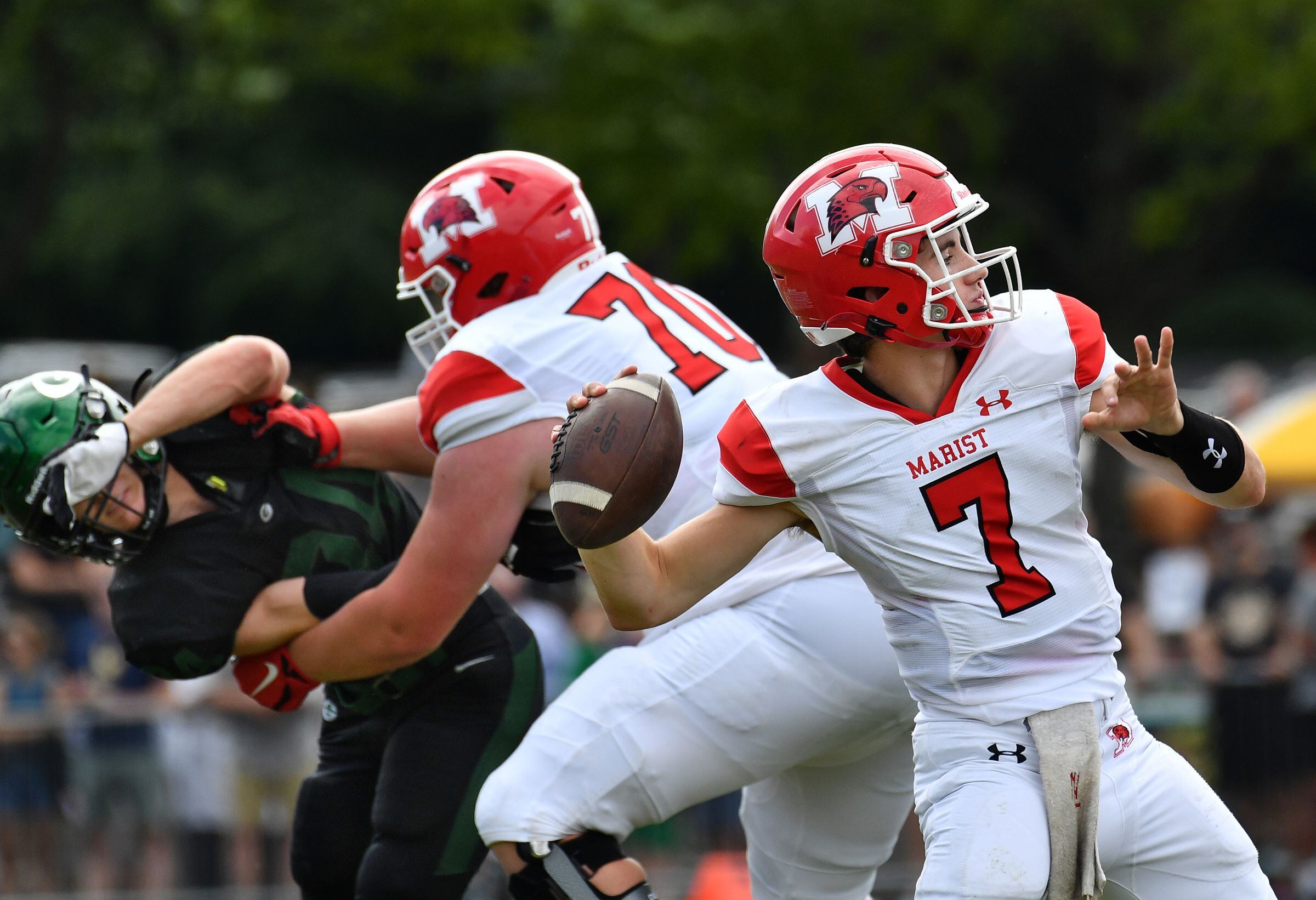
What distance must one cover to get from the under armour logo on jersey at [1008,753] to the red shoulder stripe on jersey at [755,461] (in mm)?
621

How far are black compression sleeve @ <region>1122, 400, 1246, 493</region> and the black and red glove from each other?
2.03 metres

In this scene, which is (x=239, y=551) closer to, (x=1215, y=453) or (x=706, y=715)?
(x=706, y=715)

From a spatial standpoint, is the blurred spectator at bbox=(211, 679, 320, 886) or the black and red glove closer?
the black and red glove

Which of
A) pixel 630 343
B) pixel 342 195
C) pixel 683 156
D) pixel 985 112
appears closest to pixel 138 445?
pixel 630 343

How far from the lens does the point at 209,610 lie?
401cm

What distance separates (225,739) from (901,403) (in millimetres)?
6687

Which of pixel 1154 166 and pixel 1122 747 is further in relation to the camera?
pixel 1154 166

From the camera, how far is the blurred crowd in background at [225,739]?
849 cm

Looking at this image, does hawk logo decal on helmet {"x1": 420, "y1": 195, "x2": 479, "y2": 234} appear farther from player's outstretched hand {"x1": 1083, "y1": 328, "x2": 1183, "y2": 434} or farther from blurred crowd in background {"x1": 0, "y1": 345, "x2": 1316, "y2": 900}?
blurred crowd in background {"x1": 0, "y1": 345, "x2": 1316, "y2": 900}

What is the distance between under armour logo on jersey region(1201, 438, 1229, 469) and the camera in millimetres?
3326

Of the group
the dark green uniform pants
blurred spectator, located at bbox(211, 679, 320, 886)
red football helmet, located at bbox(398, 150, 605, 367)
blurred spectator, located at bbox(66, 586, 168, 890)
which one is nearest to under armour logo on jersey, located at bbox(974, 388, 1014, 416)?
red football helmet, located at bbox(398, 150, 605, 367)

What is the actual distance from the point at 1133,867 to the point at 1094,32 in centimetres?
1226

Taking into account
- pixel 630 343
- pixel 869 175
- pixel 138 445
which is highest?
pixel 869 175

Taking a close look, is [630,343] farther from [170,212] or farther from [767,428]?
[170,212]
